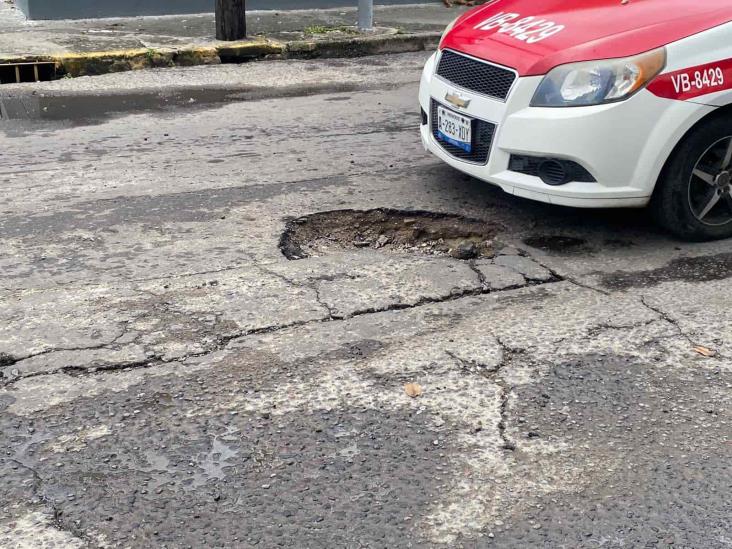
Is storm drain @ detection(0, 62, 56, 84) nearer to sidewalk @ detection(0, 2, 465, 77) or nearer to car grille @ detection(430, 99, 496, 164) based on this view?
sidewalk @ detection(0, 2, 465, 77)

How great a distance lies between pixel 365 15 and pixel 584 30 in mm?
7159

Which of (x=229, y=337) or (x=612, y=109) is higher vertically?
(x=612, y=109)

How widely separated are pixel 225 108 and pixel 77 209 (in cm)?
306

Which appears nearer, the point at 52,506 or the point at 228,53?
the point at 52,506

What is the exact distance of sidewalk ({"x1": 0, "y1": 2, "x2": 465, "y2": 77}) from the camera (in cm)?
1003

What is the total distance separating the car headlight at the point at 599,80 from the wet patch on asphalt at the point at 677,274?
91cm

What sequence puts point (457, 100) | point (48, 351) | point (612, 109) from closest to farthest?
point (48, 351) < point (612, 109) < point (457, 100)

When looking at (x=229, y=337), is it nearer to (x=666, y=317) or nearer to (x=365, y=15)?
(x=666, y=317)

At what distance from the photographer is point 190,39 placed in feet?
35.9

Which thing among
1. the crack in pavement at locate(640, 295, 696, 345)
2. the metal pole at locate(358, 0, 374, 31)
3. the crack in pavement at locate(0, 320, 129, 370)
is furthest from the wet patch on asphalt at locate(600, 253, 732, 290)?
the metal pole at locate(358, 0, 374, 31)

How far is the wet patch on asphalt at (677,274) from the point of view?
4.58 meters

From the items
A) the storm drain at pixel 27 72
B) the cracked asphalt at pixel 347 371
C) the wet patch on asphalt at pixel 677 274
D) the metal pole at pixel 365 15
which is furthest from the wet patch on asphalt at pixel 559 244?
the metal pole at pixel 365 15

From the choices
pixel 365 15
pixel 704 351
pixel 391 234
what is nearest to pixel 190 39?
pixel 365 15

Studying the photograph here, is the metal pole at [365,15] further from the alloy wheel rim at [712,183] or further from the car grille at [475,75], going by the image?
the alloy wheel rim at [712,183]
